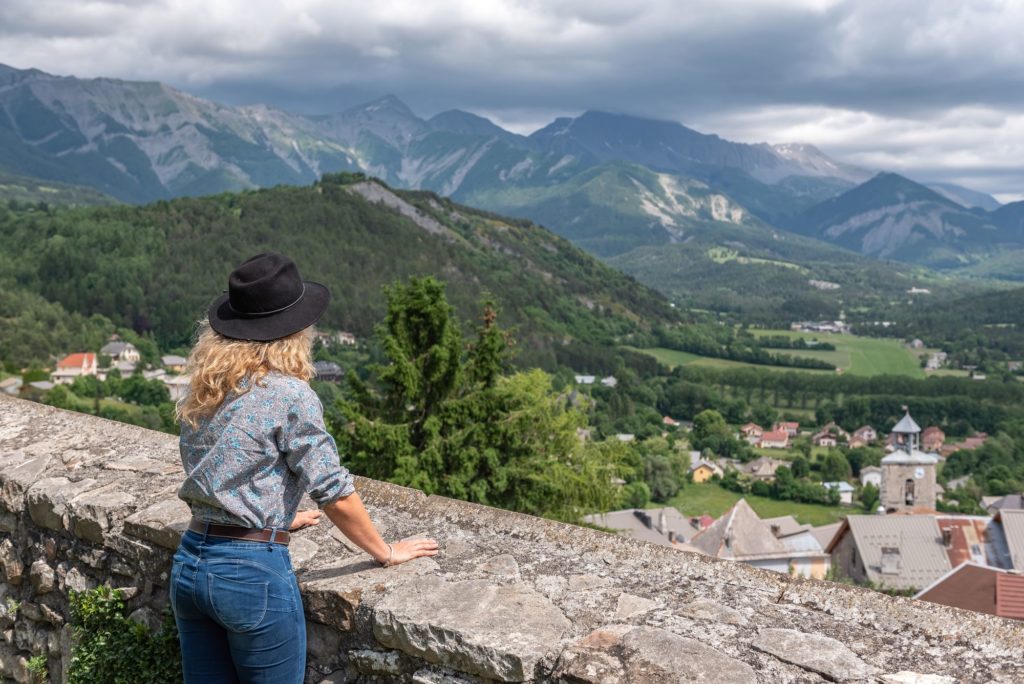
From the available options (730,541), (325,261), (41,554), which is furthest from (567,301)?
(41,554)

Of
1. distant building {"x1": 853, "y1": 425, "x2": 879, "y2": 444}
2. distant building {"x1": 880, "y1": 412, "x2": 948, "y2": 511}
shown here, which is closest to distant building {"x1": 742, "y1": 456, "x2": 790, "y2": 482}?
distant building {"x1": 880, "y1": 412, "x2": 948, "y2": 511}

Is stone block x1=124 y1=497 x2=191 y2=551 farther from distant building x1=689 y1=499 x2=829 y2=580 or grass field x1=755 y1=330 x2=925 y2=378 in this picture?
grass field x1=755 y1=330 x2=925 y2=378

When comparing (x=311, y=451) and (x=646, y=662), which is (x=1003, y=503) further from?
(x=311, y=451)

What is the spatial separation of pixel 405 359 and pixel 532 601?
13643 mm

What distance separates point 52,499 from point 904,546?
38.4 m

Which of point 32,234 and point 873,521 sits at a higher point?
point 32,234

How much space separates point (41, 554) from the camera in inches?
169

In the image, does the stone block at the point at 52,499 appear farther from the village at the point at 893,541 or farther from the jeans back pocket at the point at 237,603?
the village at the point at 893,541

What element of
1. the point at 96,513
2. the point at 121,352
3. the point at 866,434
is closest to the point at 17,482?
the point at 96,513

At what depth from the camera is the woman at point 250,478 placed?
2.72 meters

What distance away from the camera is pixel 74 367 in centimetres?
7844

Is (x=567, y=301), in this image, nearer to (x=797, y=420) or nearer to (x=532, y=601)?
(x=797, y=420)

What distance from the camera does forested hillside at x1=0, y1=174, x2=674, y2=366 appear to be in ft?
365

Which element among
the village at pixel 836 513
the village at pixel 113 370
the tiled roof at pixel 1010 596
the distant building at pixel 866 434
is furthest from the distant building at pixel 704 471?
the tiled roof at pixel 1010 596
